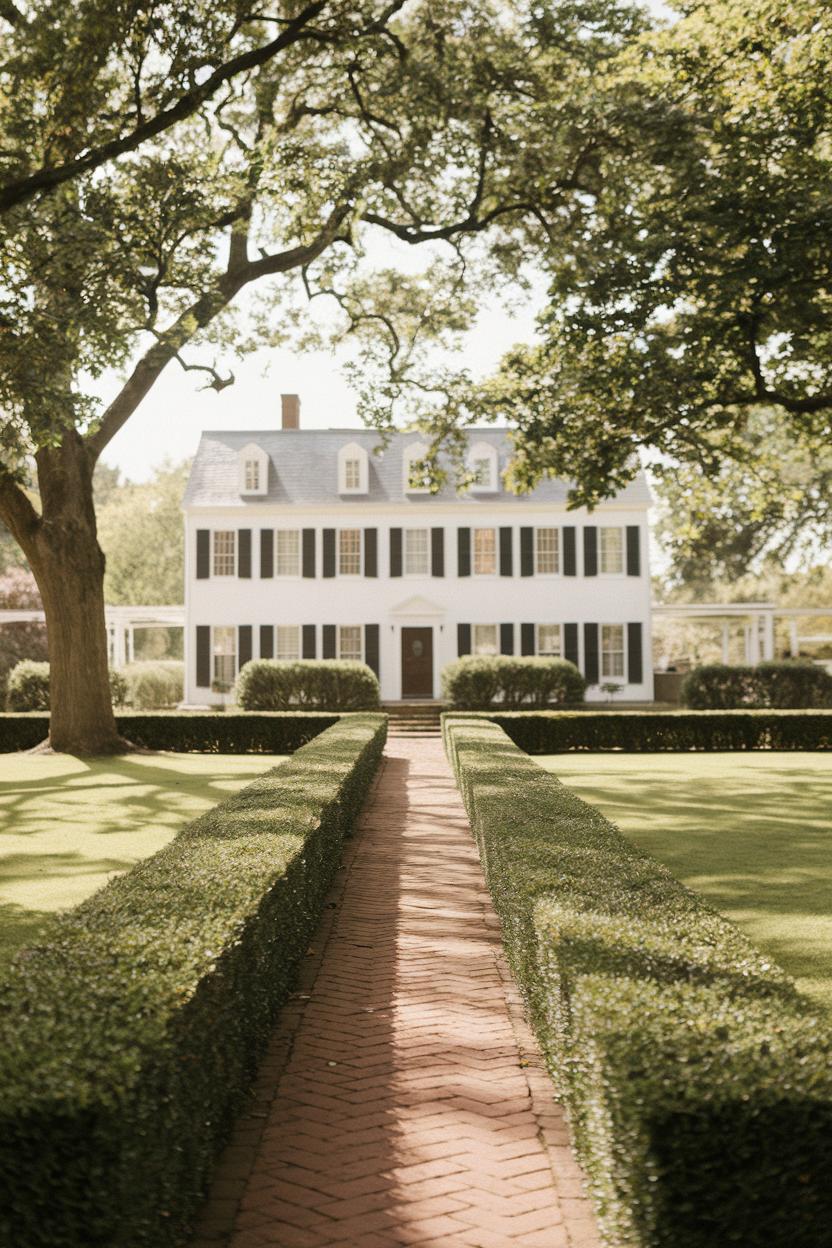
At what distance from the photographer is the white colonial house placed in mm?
29062

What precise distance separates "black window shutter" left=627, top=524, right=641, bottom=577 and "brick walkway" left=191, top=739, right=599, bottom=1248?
23136mm

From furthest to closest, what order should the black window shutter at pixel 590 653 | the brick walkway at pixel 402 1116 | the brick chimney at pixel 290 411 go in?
1. the brick chimney at pixel 290 411
2. the black window shutter at pixel 590 653
3. the brick walkway at pixel 402 1116

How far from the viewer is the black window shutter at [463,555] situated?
2933 centimetres

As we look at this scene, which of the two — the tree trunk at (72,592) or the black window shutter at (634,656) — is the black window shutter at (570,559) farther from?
the tree trunk at (72,592)

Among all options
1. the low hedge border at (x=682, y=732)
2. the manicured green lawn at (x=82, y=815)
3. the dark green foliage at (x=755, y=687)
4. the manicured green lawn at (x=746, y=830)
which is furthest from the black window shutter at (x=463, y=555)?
the manicured green lawn at (x=82, y=815)

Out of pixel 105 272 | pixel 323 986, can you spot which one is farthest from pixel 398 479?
pixel 323 986

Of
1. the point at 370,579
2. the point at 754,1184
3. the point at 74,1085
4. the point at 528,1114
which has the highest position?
the point at 370,579

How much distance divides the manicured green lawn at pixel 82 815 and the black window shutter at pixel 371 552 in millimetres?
10805

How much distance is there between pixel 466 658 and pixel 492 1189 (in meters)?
23.6

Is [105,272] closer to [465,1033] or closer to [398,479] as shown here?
[465,1033]

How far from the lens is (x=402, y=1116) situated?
12.8 ft

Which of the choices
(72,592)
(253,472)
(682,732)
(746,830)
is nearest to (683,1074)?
(746,830)

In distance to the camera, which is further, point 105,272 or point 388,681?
point 388,681

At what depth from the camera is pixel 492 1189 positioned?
3.35m
